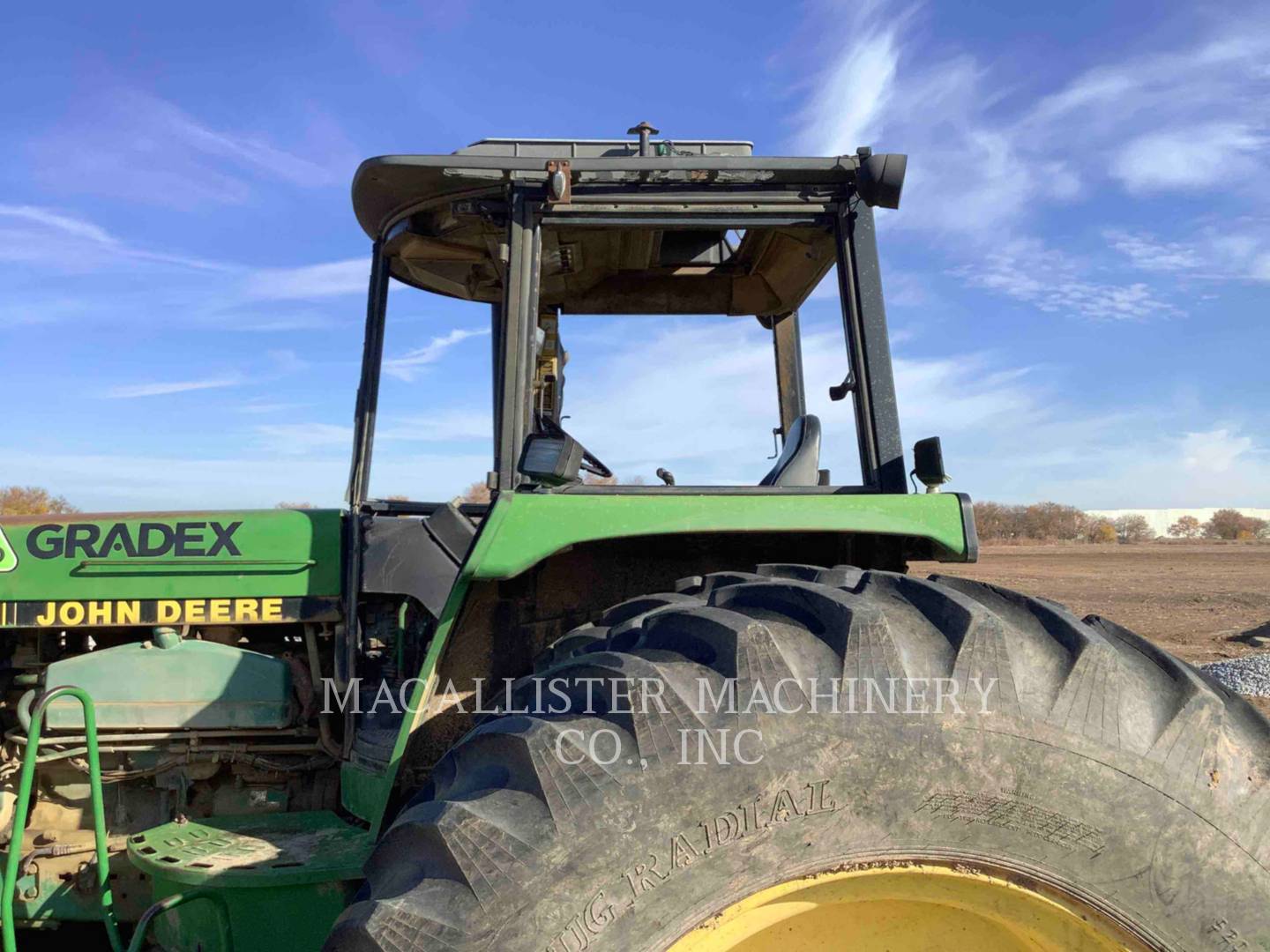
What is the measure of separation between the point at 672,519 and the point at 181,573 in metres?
1.56

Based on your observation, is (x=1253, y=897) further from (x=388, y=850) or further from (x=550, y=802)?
(x=388, y=850)

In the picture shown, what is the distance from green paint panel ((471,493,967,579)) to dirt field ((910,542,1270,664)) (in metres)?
3.66

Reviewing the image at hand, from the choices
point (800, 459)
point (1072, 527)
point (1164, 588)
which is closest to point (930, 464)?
point (800, 459)

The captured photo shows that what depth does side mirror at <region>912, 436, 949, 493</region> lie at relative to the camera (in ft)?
7.49

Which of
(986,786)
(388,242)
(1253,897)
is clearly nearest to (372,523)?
(388,242)

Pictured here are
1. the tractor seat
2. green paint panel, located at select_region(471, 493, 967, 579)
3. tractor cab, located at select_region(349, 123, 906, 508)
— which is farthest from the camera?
the tractor seat

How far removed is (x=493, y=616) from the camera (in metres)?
2.40

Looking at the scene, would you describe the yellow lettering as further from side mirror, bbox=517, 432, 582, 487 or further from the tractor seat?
the tractor seat

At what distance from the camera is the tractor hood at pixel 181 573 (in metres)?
2.72

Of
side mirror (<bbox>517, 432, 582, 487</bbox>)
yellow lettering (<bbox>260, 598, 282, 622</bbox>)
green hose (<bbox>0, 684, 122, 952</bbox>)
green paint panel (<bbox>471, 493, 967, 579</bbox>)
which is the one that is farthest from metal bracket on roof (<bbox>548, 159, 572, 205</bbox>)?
green hose (<bbox>0, 684, 122, 952</bbox>)

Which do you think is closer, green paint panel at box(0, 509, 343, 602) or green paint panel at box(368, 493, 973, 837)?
green paint panel at box(368, 493, 973, 837)

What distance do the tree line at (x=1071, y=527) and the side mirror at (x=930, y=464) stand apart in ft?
135

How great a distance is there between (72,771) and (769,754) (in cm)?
234

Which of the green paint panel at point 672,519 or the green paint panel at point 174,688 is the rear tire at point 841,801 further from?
the green paint panel at point 174,688
